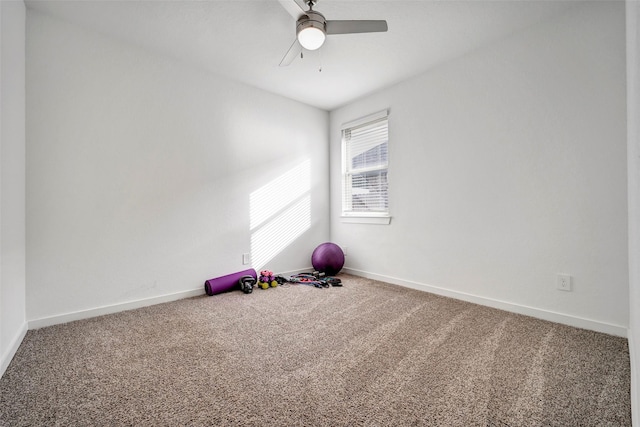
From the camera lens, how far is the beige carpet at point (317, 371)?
3.76 ft

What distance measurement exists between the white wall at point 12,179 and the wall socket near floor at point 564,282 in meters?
3.60

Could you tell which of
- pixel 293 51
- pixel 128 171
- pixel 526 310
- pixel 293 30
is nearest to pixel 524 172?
pixel 526 310

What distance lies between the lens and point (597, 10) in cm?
194

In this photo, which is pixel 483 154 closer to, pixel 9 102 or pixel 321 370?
pixel 321 370

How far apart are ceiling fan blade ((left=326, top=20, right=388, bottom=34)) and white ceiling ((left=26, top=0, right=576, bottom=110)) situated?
268mm

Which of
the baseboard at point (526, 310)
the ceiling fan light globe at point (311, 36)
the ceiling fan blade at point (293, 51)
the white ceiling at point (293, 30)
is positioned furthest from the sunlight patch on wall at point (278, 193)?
the ceiling fan light globe at point (311, 36)

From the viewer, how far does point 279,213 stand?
358cm

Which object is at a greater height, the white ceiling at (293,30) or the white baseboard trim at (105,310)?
the white ceiling at (293,30)

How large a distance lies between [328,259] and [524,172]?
224 centimetres

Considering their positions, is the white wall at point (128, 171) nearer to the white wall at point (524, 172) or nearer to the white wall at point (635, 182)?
the white wall at point (524, 172)

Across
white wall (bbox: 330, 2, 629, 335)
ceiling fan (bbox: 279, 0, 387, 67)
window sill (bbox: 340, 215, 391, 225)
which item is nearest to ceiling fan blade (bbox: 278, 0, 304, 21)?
ceiling fan (bbox: 279, 0, 387, 67)

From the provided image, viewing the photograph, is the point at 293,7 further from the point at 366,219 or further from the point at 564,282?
the point at 564,282

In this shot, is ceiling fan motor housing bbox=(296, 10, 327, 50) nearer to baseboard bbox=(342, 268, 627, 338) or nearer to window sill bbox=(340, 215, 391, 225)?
window sill bbox=(340, 215, 391, 225)

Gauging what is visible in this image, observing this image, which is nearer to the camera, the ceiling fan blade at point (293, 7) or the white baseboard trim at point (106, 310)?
the ceiling fan blade at point (293, 7)
